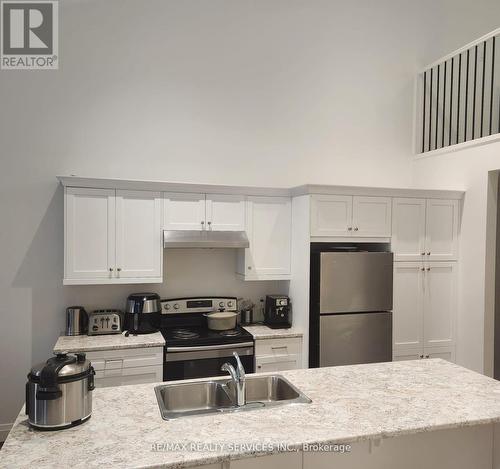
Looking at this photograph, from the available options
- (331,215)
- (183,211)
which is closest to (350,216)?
→ (331,215)

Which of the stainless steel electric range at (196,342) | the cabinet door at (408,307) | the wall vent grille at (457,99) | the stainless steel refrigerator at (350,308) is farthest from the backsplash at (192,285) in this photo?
the wall vent grille at (457,99)

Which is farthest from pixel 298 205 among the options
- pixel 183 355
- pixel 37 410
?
pixel 37 410

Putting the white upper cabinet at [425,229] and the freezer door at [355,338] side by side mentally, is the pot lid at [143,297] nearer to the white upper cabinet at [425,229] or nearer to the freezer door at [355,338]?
the freezer door at [355,338]

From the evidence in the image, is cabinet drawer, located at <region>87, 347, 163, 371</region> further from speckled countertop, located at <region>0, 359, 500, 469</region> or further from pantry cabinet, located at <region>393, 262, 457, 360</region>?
pantry cabinet, located at <region>393, 262, 457, 360</region>

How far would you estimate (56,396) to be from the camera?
170 centimetres

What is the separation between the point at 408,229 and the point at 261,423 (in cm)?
283

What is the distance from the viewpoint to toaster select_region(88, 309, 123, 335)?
3627 millimetres

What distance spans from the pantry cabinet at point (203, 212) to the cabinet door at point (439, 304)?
6.34 ft

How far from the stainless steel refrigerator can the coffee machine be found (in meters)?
0.27

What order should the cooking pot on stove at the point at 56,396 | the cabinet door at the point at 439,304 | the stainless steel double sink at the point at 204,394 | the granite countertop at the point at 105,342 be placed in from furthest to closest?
the cabinet door at the point at 439,304, the granite countertop at the point at 105,342, the stainless steel double sink at the point at 204,394, the cooking pot on stove at the point at 56,396

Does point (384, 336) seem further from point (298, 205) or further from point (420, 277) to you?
point (298, 205)

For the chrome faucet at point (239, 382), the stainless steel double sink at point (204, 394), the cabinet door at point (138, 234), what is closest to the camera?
the chrome faucet at point (239, 382)

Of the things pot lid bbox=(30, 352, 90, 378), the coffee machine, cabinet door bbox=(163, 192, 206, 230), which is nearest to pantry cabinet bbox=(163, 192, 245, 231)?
cabinet door bbox=(163, 192, 206, 230)

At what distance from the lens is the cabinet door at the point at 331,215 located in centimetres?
379
